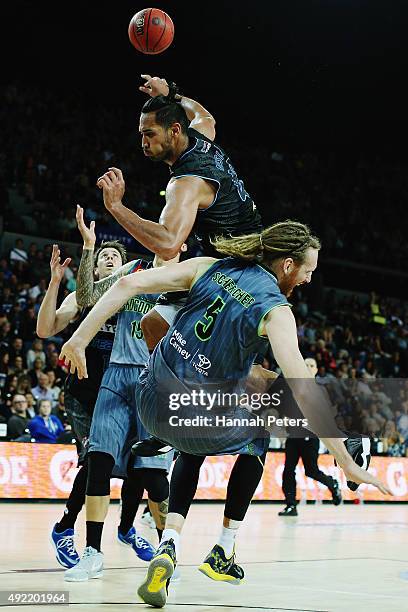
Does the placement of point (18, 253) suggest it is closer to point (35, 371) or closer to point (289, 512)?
point (35, 371)

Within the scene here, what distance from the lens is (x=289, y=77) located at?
22.7 m

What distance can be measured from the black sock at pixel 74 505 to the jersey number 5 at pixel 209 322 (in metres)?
2.13

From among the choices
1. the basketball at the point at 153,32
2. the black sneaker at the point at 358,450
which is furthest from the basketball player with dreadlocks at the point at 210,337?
the basketball at the point at 153,32

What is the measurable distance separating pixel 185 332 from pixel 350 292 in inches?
880

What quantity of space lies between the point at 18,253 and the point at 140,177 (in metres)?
5.85

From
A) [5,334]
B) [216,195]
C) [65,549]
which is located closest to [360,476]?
[216,195]

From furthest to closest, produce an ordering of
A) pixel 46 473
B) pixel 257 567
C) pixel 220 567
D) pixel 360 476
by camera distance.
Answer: pixel 46 473 < pixel 257 567 < pixel 220 567 < pixel 360 476

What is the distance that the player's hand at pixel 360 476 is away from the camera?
3.72 meters

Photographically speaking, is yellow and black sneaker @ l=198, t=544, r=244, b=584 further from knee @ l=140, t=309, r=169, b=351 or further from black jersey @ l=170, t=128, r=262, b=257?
black jersey @ l=170, t=128, r=262, b=257

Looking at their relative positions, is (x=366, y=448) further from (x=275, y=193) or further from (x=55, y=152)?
(x=275, y=193)

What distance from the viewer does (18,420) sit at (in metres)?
13.2

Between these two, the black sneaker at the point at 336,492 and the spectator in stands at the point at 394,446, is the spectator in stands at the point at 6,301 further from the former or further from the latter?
the spectator in stands at the point at 394,446

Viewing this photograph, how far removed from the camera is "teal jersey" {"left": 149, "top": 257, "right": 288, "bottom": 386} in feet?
14.6

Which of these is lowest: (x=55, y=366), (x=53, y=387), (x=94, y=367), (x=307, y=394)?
(x=307, y=394)
